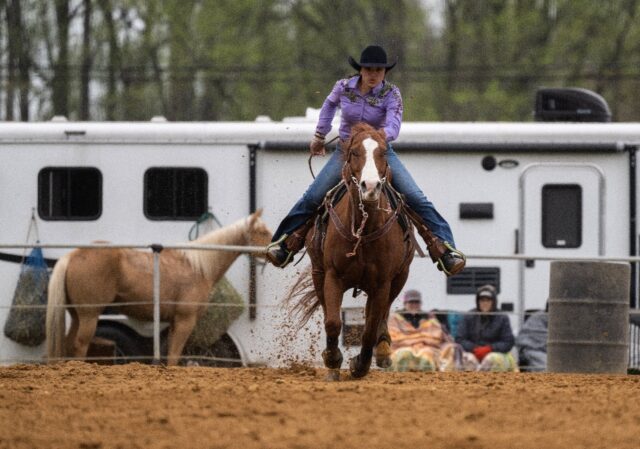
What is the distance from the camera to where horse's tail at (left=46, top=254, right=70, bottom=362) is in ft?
46.5

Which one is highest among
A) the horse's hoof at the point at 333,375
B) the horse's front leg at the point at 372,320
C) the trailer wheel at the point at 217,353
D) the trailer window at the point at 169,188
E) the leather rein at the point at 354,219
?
the trailer window at the point at 169,188

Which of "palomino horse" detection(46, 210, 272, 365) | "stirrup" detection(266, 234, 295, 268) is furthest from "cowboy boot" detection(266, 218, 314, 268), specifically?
"palomino horse" detection(46, 210, 272, 365)

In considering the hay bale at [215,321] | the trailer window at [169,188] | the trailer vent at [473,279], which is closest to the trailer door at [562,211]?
the trailer vent at [473,279]

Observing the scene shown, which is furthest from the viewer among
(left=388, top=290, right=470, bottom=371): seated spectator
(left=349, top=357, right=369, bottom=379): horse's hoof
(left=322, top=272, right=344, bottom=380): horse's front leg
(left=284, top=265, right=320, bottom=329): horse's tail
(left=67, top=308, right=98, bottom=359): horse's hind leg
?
(left=67, top=308, right=98, bottom=359): horse's hind leg

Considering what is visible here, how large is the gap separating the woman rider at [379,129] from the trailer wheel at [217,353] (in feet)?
12.9

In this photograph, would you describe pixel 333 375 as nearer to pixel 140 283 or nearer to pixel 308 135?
pixel 140 283

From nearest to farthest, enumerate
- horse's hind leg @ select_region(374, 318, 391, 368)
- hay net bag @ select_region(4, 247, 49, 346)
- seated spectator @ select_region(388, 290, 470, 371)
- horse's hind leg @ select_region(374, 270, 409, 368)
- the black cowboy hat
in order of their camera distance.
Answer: the black cowboy hat < horse's hind leg @ select_region(374, 270, 409, 368) < horse's hind leg @ select_region(374, 318, 391, 368) < seated spectator @ select_region(388, 290, 470, 371) < hay net bag @ select_region(4, 247, 49, 346)

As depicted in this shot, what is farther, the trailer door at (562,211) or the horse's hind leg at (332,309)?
the trailer door at (562,211)

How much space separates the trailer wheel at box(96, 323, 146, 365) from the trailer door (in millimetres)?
4318

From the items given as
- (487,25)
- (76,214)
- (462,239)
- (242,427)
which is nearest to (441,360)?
(462,239)

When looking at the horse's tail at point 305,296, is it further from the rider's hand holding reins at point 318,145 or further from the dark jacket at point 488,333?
the dark jacket at point 488,333

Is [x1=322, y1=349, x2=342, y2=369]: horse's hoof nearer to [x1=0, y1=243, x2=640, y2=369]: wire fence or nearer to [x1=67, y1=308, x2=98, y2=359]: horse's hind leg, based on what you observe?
[x1=0, y1=243, x2=640, y2=369]: wire fence

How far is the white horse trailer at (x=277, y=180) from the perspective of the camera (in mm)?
15023

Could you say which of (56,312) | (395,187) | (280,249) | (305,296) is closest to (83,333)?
(56,312)
